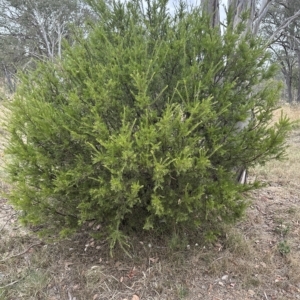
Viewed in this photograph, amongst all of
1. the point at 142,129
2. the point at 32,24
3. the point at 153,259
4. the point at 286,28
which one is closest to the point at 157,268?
the point at 153,259

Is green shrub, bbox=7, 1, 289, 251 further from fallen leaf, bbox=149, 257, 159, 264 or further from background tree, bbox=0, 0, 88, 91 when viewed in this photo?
background tree, bbox=0, 0, 88, 91

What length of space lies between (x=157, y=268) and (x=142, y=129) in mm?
1410

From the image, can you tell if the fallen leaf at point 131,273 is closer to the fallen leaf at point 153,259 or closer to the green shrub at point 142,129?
the fallen leaf at point 153,259

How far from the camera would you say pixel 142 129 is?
6.66ft

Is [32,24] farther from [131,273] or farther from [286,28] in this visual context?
[131,273]

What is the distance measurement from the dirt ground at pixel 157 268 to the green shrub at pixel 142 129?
36cm

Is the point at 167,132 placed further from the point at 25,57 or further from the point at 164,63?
the point at 25,57

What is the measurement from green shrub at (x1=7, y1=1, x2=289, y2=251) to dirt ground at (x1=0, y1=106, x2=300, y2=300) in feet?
1.17

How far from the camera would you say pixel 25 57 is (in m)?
17.8

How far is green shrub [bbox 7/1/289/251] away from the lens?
2141mm

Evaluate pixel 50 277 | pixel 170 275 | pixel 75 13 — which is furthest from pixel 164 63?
pixel 75 13

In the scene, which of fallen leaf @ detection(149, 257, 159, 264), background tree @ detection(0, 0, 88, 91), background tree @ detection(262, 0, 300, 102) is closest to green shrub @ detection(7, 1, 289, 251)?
fallen leaf @ detection(149, 257, 159, 264)

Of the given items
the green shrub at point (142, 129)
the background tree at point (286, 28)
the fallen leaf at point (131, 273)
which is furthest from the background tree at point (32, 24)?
the fallen leaf at point (131, 273)

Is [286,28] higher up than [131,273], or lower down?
higher up
